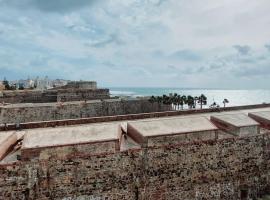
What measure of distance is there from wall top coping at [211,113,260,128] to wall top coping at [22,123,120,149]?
4.63m

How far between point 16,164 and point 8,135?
77.6 inches

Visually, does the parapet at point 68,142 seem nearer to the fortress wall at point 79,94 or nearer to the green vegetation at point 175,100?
the fortress wall at point 79,94

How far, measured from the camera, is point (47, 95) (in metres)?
30.9

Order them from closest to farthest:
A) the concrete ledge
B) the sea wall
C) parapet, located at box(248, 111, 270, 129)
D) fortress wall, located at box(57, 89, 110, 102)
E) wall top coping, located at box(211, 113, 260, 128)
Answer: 1. wall top coping, located at box(211, 113, 260, 128)
2. the concrete ledge
3. parapet, located at box(248, 111, 270, 129)
4. the sea wall
5. fortress wall, located at box(57, 89, 110, 102)

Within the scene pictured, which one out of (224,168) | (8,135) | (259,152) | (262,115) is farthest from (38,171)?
(262,115)

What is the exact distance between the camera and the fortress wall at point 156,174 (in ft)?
31.7

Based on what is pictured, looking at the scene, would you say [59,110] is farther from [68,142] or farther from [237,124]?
[237,124]

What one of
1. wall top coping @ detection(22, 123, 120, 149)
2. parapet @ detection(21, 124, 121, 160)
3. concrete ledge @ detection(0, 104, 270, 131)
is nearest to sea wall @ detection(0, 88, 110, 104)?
concrete ledge @ detection(0, 104, 270, 131)

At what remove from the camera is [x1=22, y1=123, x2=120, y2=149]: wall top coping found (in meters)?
10.2

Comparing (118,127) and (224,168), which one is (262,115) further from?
(118,127)

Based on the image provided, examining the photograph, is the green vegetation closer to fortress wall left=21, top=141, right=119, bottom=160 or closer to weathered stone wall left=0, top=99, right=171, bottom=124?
weathered stone wall left=0, top=99, right=171, bottom=124

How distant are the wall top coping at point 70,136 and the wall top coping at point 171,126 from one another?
95 centimetres

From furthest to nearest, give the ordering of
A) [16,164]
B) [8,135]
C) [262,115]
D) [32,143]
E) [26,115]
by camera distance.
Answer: [26,115], [262,115], [8,135], [32,143], [16,164]

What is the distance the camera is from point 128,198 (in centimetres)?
1058
